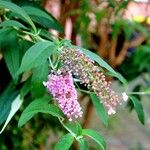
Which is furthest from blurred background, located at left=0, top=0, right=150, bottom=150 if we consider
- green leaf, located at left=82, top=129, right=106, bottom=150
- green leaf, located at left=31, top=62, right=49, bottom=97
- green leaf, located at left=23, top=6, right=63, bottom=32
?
green leaf, located at left=82, top=129, right=106, bottom=150

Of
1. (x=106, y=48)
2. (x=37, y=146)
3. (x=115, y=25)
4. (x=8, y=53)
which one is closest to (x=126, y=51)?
(x=106, y=48)

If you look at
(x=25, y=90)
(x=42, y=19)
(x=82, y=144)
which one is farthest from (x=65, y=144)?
(x=42, y=19)

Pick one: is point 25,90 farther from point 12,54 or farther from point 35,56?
Answer: point 35,56

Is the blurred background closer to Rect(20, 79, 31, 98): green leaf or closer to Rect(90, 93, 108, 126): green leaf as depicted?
Rect(20, 79, 31, 98): green leaf

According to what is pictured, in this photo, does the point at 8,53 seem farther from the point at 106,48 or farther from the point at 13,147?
the point at 106,48

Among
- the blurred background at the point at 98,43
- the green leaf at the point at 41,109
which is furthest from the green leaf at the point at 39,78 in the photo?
the blurred background at the point at 98,43

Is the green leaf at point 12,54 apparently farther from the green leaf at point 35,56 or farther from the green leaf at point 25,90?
the green leaf at point 35,56

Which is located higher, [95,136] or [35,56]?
[35,56]
